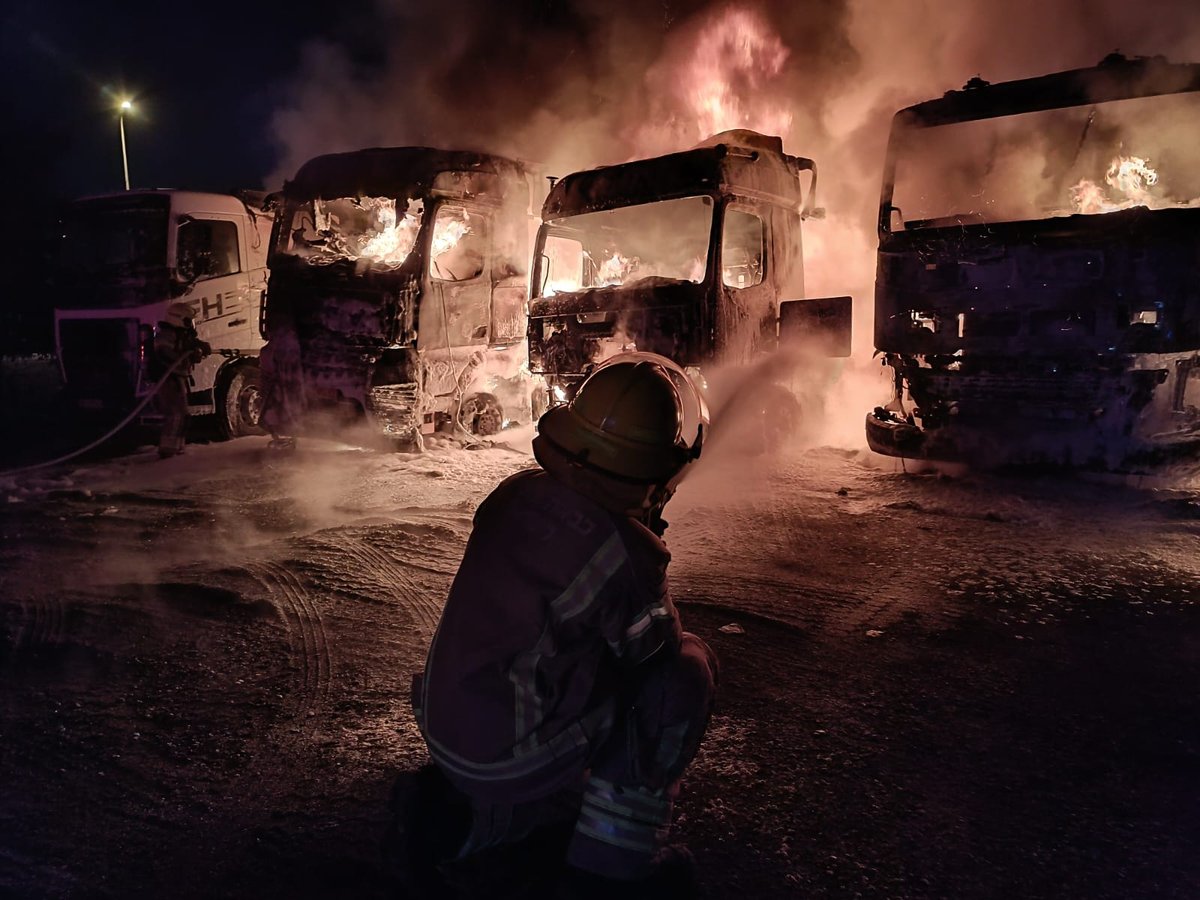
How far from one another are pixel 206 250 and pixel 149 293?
83 centimetres

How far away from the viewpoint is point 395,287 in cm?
769

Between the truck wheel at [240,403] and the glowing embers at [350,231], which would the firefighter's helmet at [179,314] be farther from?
the glowing embers at [350,231]

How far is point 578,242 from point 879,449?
156 inches

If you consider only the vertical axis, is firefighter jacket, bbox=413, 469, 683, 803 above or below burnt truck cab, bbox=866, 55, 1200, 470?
below

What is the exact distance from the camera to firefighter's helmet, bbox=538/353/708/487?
6.23ft

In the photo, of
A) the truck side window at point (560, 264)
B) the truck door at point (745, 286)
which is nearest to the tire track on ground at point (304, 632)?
the truck door at point (745, 286)

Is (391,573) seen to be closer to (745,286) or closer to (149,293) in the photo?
(745,286)

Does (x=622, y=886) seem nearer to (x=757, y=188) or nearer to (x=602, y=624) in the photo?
(x=602, y=624)

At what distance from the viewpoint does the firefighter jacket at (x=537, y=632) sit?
5.83ft

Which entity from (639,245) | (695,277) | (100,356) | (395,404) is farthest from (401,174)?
(100,356)

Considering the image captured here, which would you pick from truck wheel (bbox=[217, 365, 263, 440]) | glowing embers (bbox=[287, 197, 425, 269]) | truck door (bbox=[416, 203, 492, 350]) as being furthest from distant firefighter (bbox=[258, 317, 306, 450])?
truck door (bbox=[416, 203, 492, 350])

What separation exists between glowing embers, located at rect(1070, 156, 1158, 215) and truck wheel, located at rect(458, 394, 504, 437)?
19.1 ft

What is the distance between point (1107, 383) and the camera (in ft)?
18.4

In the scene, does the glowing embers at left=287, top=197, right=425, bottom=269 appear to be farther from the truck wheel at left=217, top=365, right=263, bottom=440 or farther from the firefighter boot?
the firefighter boot
